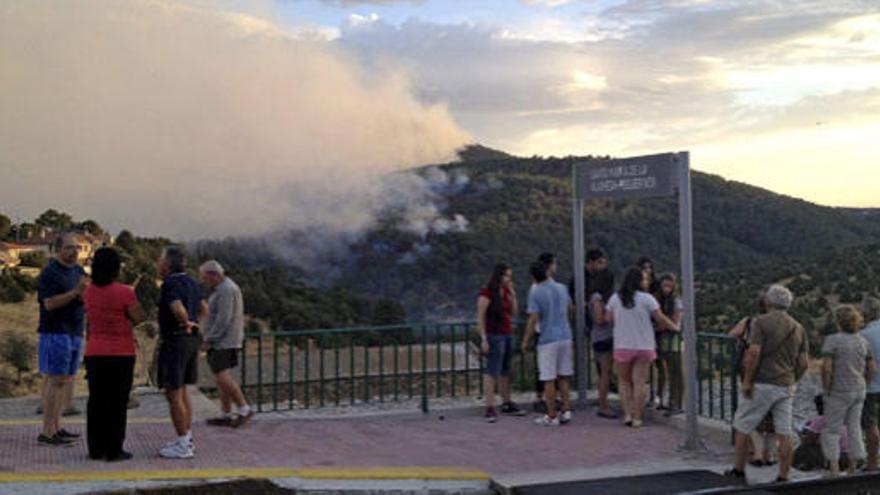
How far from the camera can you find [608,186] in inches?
402

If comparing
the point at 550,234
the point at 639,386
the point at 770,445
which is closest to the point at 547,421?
the point at 639,386

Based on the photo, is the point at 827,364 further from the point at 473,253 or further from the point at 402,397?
the point at 473,253

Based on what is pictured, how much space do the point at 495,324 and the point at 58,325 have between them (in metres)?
4.39

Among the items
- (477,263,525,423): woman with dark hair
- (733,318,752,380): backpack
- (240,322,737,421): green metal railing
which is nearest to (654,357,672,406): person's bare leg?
(240,322,737,421): green metal railing

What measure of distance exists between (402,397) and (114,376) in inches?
194

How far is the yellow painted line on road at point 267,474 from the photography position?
712 cm

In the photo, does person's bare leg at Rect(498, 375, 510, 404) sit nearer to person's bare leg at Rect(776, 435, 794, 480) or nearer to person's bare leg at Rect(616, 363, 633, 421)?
person's bare leg at Rect(616, 363, 633, 421)

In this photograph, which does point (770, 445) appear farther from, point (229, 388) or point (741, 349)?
point (229, 388)

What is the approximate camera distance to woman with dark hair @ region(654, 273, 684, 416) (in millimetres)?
10164

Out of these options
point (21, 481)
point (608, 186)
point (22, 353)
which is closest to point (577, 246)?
point (608, 186)

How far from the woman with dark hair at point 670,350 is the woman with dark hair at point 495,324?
5.23 feet

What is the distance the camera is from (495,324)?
10312mm

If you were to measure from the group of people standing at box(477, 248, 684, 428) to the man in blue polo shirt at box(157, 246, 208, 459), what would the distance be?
3.26 m

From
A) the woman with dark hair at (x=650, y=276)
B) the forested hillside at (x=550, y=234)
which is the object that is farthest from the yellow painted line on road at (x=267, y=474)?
the forested hillside at (x=550, y=234)
